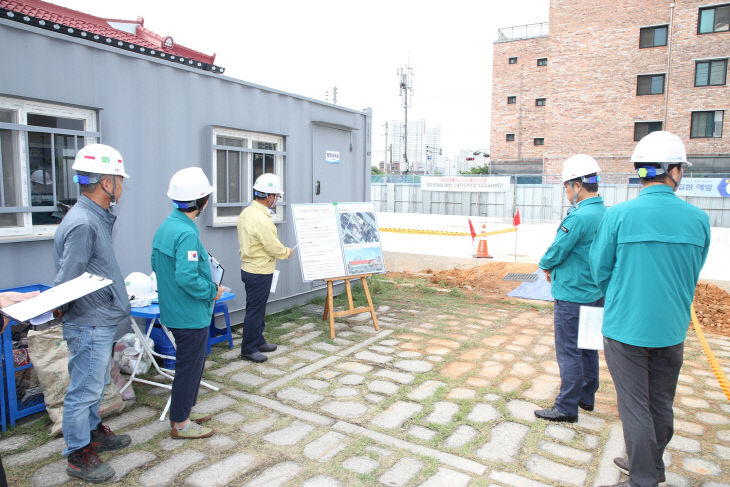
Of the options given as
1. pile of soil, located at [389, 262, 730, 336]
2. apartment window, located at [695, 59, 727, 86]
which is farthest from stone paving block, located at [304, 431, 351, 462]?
apartment window, located at [695, 59, 727, 86]

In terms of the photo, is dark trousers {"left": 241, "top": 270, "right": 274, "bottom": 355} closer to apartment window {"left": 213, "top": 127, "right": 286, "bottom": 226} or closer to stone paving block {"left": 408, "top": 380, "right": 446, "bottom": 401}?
apartment window {"left": 213, "top": 127, "right": 286, "bottom": 226}

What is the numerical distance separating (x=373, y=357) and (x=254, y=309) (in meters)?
Answer: 1.44

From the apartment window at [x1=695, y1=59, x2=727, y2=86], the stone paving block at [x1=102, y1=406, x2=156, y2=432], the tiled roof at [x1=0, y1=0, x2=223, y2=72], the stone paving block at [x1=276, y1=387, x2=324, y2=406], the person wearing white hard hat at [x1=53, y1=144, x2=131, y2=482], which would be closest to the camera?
the person wearing white hard hat at [x1=53, y1=144, x2=131, y2=482]

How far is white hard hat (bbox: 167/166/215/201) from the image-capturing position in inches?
139

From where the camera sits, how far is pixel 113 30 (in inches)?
259

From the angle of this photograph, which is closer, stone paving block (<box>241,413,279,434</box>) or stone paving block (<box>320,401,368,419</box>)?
stone paving block (<box>241,413,279,434</box>)

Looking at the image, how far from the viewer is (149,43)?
654 cm

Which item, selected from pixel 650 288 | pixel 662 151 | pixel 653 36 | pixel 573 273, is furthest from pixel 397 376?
pixel 653 36

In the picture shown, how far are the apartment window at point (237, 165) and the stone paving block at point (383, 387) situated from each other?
2.89 meters

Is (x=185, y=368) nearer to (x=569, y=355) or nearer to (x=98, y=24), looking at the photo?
(x=569, y=355)

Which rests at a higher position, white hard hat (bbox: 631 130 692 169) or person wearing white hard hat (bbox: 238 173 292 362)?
white hard hat (bbox: 631 130 692 169)

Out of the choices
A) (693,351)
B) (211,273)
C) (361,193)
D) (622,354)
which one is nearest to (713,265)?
(693,351)

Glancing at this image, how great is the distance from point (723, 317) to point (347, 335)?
5834 millimetres

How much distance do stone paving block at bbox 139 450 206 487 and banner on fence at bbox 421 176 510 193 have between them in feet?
77.4
